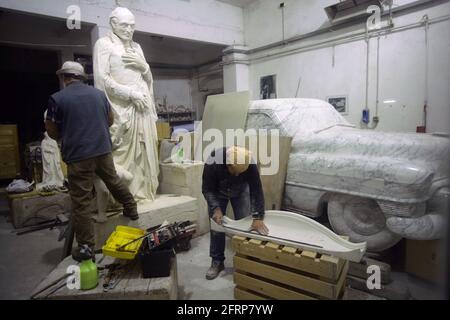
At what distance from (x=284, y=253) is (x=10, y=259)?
3.19m

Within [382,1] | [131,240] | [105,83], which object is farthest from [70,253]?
[382,1]

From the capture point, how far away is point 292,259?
7.55ft

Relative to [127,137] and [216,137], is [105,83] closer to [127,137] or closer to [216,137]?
[127,137]

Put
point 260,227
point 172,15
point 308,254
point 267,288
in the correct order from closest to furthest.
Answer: point 308,254, point 267,288, point 260,227, point 172,15

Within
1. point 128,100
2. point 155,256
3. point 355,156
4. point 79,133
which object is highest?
point 128,100

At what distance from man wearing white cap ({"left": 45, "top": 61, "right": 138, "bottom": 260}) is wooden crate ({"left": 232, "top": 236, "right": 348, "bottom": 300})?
1461 millimetres

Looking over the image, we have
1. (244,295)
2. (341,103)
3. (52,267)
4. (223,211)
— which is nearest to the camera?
(244,295)

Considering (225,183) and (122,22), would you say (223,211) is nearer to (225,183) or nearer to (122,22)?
(225,183)

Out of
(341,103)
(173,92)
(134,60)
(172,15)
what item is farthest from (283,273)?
(173,92)

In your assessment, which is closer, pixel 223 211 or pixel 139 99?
pixel 223 211

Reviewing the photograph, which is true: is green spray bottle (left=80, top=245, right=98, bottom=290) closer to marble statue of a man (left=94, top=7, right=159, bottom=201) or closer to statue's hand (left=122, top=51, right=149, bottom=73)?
marble statue of a man (left=94, top=7, right=159, bottom=201)

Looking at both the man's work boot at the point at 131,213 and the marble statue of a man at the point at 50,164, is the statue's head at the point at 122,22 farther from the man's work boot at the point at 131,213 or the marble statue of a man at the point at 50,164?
the marble statue of a man at the point at 50,164

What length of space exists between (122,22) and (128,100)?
928 millimetres

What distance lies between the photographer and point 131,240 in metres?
Result: 2.57
